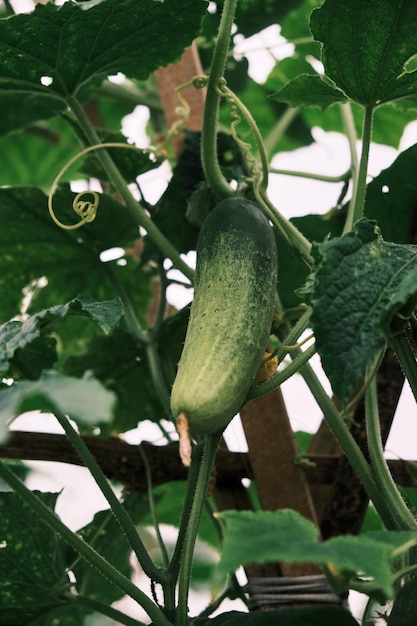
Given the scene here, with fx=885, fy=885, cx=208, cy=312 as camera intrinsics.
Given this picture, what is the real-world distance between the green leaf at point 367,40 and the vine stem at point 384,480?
27 cm

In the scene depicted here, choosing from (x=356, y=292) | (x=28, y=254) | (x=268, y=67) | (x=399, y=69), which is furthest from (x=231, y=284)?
(x=268, y=67)

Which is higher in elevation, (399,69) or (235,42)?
(235,42)

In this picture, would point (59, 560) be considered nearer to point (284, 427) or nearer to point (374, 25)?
point (284, 427)

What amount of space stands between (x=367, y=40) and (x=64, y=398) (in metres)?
0.44

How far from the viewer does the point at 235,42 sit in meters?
1.39

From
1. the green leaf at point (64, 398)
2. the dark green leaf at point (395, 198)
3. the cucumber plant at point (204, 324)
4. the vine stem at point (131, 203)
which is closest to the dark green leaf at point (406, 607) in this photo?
the cucumber plant at point (204, 324)

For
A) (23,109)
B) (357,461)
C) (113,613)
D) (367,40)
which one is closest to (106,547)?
(113,613)

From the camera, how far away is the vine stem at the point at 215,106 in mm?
789

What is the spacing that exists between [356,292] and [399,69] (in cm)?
28

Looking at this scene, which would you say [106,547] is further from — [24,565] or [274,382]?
[274,382]

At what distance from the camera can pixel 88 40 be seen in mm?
811

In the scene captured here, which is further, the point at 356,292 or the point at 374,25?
the point at 374,25

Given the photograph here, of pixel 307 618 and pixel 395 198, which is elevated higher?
pixel 395 198

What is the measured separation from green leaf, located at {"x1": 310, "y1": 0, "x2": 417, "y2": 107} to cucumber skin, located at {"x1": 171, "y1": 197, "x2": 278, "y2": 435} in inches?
5.7
